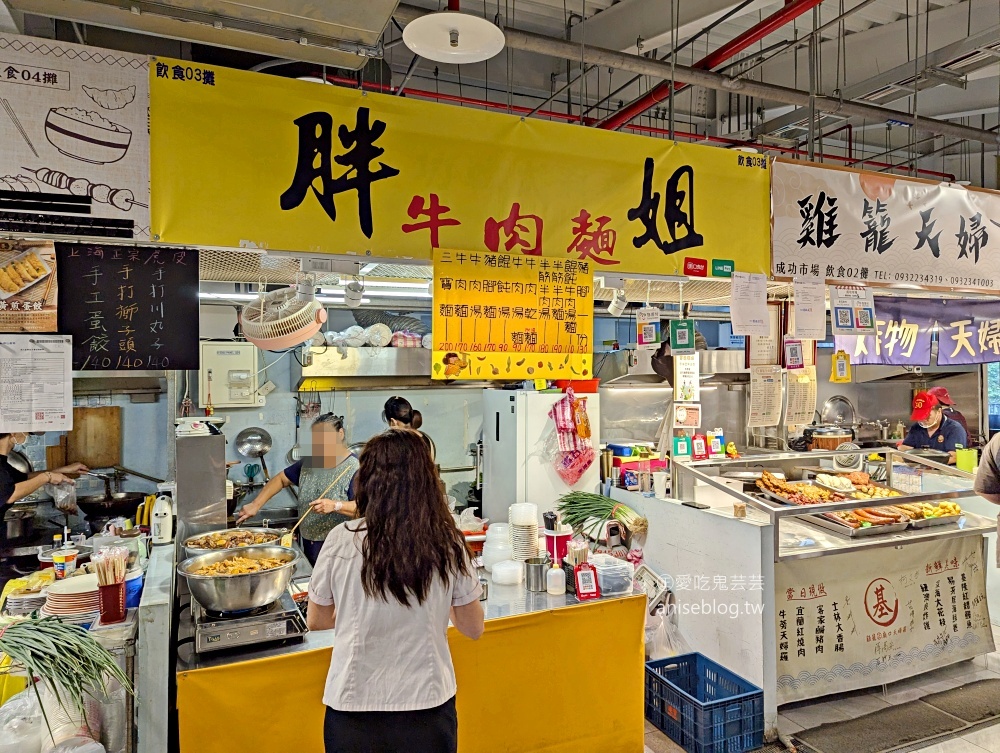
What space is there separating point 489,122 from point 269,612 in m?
2.48

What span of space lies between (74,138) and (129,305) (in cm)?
65

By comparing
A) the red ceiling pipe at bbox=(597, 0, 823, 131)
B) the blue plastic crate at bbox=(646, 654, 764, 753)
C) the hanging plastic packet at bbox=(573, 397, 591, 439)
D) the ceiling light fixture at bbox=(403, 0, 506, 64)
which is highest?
the red ceiling pipe at bbox=(597, 0, 823, 131)

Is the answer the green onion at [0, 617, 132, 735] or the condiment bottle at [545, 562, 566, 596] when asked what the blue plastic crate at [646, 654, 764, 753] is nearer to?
the condiment bottle at [545, 562, 566, 596]

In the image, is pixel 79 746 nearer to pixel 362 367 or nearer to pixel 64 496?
pixel 64 496

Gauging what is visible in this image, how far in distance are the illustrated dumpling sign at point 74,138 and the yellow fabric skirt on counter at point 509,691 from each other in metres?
1.83

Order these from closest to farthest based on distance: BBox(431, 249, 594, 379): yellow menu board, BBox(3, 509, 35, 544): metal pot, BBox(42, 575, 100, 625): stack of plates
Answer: BBox(42, 575, 100, 625): stack of plates < BBox(431, 249, 594, 379): yellow menu board < BBox(3, 509, 35, 544): metal pot

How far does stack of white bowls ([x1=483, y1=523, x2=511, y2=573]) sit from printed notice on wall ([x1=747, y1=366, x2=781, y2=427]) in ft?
9.59

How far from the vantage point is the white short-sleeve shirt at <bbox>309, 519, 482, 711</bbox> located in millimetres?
2162

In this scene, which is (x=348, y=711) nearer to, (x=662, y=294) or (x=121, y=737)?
(x=121, y=737)

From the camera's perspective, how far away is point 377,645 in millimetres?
2164

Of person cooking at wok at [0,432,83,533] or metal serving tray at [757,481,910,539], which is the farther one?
person cooking at wok at [0,432,83,533]

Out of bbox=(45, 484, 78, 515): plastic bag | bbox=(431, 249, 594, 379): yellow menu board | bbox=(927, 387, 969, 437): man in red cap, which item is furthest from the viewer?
bbox=(927, 387, 969, 437): man in red cap

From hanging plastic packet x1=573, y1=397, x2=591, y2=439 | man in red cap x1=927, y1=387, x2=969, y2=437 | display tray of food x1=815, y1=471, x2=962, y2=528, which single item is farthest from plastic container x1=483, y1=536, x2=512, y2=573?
man in red cap x1=927, y1=387, x2=969, y2=437

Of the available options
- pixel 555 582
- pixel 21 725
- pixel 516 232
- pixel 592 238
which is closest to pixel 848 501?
pixel 555 582
